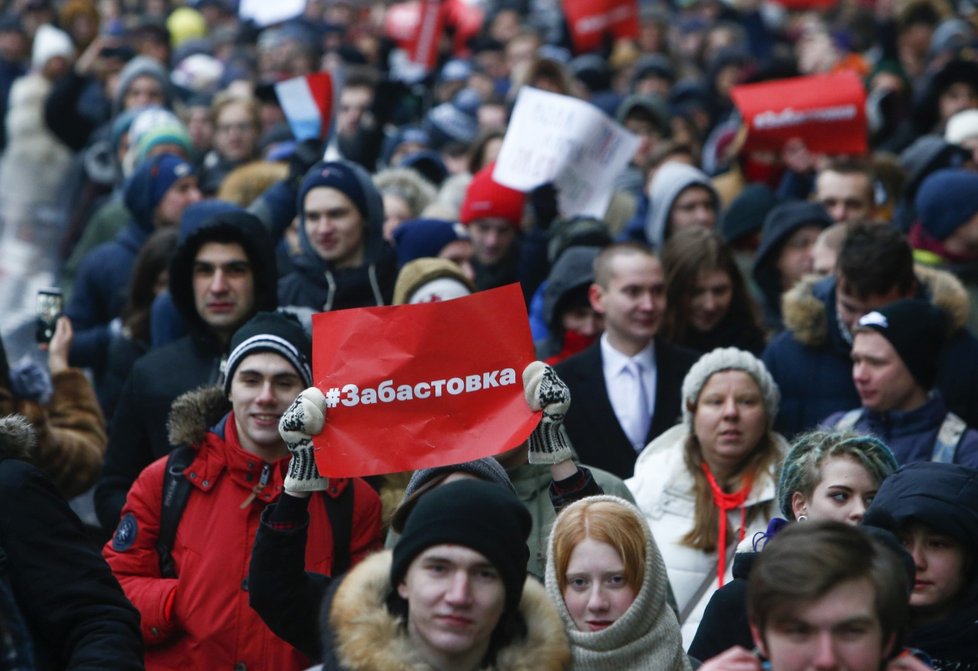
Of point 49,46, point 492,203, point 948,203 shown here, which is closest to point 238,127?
point 492,203

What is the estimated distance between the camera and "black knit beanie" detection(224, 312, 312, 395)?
571 centimetres

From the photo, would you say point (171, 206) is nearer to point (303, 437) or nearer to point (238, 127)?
point (238, 127)

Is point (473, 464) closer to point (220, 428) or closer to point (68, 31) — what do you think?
point (220, 428)

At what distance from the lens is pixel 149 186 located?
9414 mm

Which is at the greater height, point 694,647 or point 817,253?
point 817,253

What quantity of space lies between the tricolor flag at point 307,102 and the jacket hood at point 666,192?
76.8 inches

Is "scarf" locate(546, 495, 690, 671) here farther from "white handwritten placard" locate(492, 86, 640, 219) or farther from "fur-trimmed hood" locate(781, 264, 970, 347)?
"white handwritten placard" locate(492, 86, 640, 219)

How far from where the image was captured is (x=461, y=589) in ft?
13.5

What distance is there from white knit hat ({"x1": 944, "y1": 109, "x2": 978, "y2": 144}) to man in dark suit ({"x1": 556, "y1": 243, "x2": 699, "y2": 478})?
371 cm

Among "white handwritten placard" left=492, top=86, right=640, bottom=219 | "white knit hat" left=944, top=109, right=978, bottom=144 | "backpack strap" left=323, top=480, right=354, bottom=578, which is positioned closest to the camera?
"backpack strap" left=323, top=480, right=354, bottom=578

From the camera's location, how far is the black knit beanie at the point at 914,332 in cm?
639

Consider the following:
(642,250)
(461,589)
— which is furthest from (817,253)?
(461,589)

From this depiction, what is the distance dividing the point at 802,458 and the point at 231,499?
1.87 metres

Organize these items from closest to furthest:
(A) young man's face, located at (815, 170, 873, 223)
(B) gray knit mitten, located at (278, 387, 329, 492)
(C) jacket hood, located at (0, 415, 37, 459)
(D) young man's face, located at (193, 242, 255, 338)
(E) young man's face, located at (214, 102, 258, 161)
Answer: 1. (C) jacket hood, located at (0, 415, 37, 459)
2. (B) gray knit mitten, located at (278, 387, 329, 492)
3. (D) young man's face, located at (193, 242, 255, 338)
4. (A) young man's face, located at (815, 170, 873, 223)
5. (E) young man's face, located at (214, 102, 258, 161)
